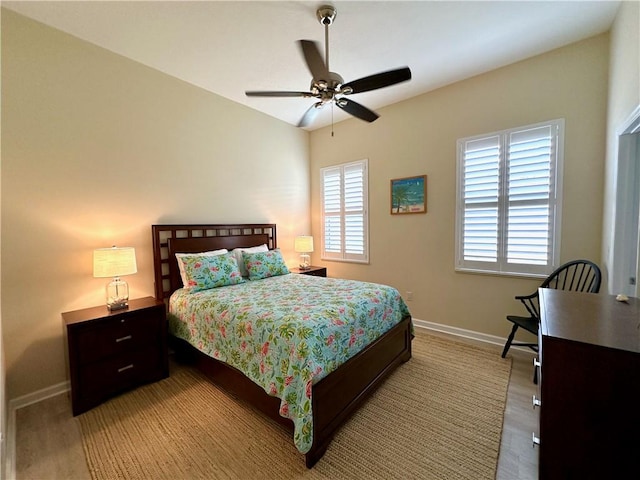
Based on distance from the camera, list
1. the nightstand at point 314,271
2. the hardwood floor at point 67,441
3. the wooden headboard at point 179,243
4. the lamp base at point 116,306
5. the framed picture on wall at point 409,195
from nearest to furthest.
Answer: the hardwood floor at point 67,441, the lamp base at point 116,306, the wooden headboard at point 179,243, the framed picture on wall at point 409,195, the nightstand at point 314,271

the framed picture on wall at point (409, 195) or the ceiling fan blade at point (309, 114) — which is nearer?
the ceiling fan blade at point (309, 114)

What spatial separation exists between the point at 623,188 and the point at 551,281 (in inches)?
40.4

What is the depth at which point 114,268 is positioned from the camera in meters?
2.28

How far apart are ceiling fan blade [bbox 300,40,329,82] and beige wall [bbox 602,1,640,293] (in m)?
1.98

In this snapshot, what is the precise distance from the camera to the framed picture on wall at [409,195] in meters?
3.47

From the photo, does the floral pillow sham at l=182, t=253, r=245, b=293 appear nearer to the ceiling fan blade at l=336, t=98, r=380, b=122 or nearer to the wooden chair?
the ceiling fan blade at l=336, t=98, r=380, b=122

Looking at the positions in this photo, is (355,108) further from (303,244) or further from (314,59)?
(303,244)

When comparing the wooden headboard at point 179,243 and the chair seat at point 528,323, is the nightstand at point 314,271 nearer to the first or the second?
the wooden headboard at point 179,243

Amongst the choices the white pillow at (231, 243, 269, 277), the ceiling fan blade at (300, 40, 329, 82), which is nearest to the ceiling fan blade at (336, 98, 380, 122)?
the ceiling fan blade at (300, 40, 329, 82)

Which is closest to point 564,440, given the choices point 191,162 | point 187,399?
point 187,399

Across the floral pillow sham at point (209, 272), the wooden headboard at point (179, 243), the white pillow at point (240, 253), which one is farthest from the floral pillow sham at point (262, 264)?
the wooden headboard at point (179, 243)

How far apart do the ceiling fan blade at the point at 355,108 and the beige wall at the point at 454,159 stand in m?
1.35

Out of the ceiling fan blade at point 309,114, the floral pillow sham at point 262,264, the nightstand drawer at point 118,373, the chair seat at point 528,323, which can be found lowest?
the nightstand drawer at point 118,373

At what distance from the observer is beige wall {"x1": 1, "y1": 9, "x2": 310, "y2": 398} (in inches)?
83.0
